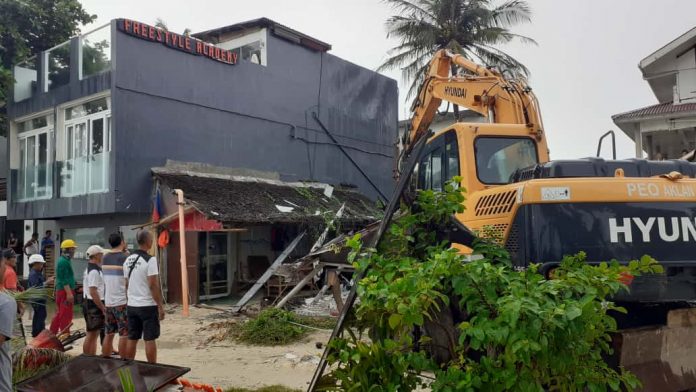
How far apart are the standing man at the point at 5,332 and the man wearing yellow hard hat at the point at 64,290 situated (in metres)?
4.22

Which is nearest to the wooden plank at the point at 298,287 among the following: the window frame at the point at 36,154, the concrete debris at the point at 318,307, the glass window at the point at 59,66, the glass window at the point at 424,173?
the concrete debris at the point at 318,307

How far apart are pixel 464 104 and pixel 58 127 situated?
12.7 meters

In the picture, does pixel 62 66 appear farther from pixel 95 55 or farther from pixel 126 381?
pixel 126 381

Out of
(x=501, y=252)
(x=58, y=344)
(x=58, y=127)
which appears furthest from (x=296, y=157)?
(x=501, y=252)

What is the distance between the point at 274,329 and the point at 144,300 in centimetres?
376

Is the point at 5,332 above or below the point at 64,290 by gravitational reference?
above

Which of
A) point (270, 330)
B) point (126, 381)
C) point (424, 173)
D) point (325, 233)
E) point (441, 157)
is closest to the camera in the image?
point (126, 381)

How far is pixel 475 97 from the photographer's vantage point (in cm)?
796

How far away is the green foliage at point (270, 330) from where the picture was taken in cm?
954

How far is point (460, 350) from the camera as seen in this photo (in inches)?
147

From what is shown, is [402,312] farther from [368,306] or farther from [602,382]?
[602,382]

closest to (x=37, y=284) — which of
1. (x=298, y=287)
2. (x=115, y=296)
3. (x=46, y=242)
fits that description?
(x=115, y=296)

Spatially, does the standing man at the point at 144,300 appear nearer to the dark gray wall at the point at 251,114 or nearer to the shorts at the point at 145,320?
the shorts at the point at 145,320

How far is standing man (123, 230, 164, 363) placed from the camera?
6.30 meters
